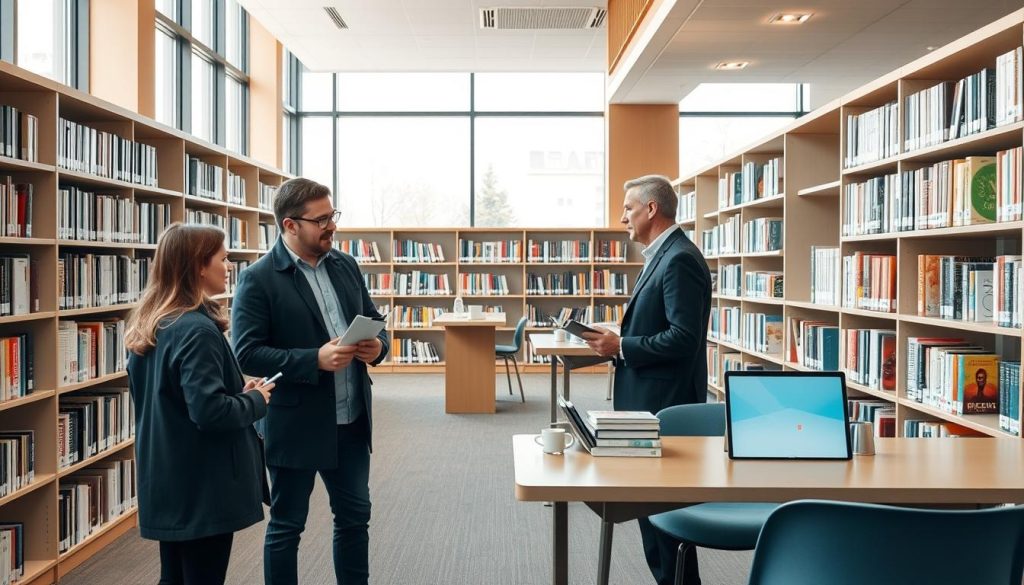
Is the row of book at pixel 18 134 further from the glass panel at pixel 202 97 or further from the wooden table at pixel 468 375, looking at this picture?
the glass panel at pixel 202 97

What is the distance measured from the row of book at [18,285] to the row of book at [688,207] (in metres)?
6.39

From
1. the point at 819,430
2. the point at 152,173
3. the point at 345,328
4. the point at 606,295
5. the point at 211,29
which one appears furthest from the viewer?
the point at 606,295

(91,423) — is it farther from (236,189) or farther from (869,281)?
(869,281)

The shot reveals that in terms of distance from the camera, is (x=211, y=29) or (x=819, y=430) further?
(x=211, y=29)

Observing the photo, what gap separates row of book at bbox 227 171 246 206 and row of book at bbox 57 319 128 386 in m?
2.18

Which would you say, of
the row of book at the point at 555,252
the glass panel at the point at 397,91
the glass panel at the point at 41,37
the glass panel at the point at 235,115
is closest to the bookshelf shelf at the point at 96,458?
the glass panel at the point at 41,37

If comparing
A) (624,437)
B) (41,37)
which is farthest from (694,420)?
(41,37)

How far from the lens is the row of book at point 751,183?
608 cm

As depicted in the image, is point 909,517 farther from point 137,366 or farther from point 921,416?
point 921,416

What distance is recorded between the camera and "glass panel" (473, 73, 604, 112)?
11641 mm

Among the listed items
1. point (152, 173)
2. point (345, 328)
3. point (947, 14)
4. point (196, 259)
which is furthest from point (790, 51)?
point (196, 259)

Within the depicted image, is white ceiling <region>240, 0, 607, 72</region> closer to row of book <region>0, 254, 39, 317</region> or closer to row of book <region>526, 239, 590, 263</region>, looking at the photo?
row of book <region>526, 239, 590, 263</region>

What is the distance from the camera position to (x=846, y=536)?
62.1 inches

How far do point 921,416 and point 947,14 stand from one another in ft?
12.1
